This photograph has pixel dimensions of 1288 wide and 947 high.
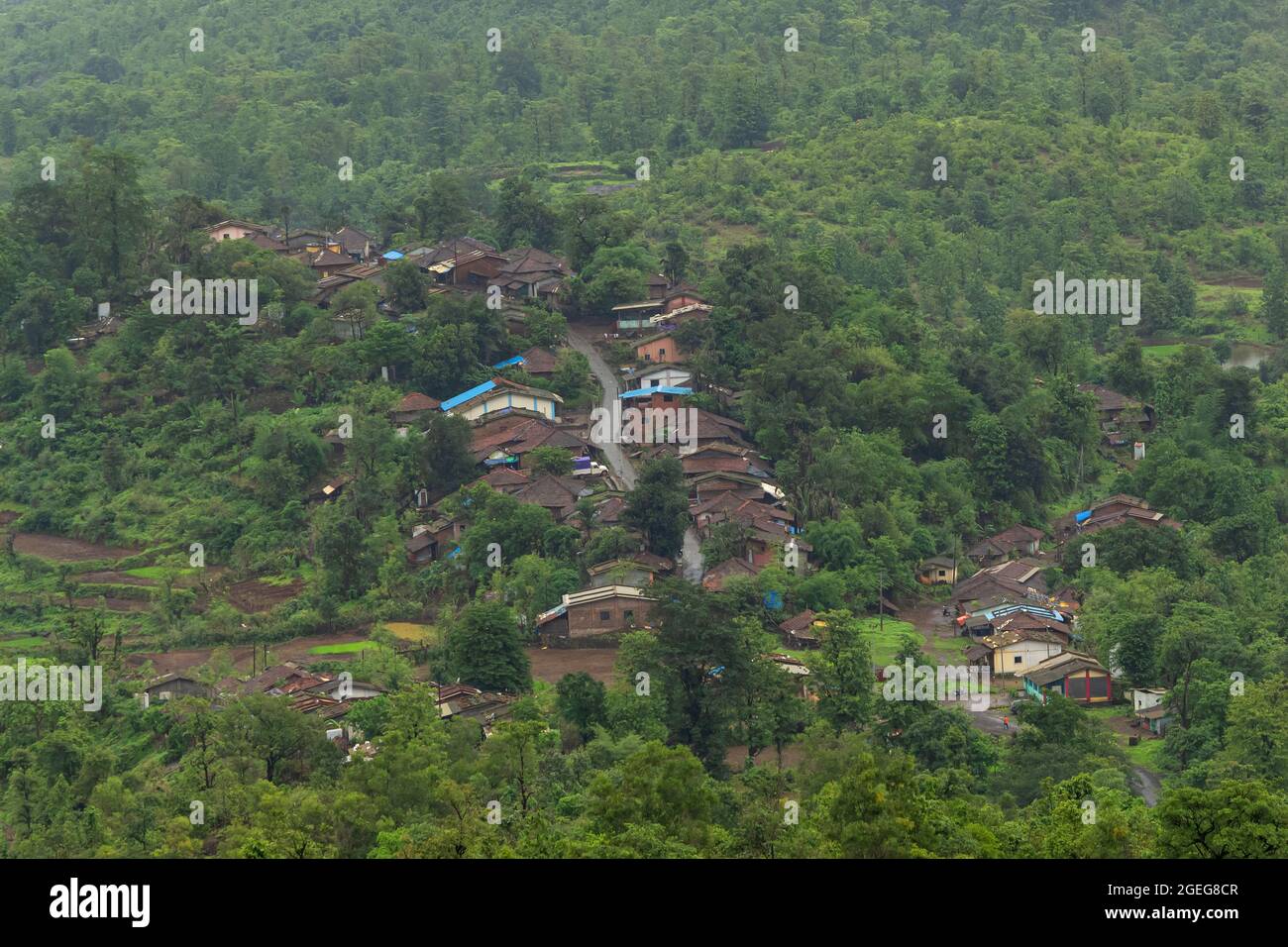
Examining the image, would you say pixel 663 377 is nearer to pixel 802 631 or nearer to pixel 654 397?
pixel 654 397

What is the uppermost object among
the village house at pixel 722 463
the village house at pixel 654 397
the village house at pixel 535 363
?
the village house at pixel 535 363

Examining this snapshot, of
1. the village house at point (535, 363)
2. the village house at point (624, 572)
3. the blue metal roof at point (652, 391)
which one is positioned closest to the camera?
the village house at point (624, 572)

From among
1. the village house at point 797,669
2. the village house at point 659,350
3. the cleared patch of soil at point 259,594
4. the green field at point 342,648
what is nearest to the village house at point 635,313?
the village house at point 659,350

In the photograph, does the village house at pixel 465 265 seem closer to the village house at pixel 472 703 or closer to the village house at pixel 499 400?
the village house at pixel 499 400

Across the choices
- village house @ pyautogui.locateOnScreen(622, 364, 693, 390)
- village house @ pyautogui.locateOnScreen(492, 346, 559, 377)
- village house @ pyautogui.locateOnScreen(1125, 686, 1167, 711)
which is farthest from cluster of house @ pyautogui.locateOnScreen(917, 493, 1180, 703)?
village house @ pyautogui.locateOnScreen(492, 346, 559, 377)

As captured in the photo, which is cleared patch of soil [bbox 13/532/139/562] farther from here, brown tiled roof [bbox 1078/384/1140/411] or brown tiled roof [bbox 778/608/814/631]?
brown tiled roof [bbox 1078/384/1140/411]

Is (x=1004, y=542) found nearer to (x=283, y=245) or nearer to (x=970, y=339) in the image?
(x=970, y=339)

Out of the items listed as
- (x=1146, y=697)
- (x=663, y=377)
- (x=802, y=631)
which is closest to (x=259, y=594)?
(x=802, y=631)
